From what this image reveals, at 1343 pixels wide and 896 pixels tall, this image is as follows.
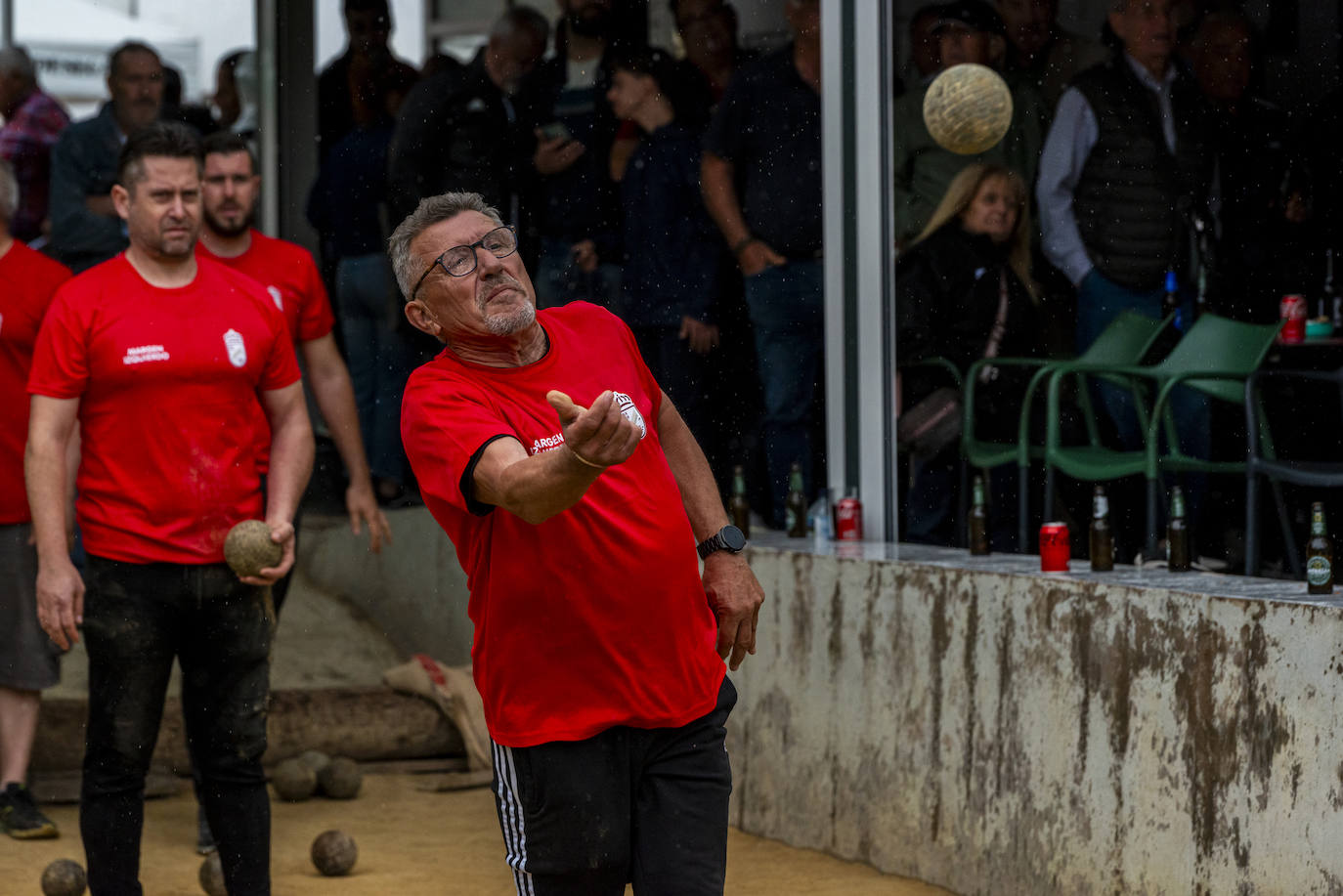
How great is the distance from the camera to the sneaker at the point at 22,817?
6715 millimetres

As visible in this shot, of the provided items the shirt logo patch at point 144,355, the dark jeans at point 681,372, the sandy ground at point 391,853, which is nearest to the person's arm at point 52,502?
the shirt logo patch at point 144,355

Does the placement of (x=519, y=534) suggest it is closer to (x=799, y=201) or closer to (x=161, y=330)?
(x=161, y=330)

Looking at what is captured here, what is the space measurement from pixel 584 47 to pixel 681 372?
1.98 metres

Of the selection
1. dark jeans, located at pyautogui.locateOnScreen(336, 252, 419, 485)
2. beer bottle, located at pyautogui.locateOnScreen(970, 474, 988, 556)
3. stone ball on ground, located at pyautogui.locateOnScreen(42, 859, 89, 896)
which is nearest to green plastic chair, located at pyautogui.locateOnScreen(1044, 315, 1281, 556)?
beer bottle, located at pyautogui.locateOnScreen(970, 474, 988, 556)

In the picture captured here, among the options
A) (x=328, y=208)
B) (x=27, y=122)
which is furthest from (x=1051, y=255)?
(x=27, y=122)

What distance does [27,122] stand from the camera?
10297 millimetres

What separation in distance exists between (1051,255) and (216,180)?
291cm

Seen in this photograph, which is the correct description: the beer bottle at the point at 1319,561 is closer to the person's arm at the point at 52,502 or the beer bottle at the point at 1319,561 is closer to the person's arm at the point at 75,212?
the person's arm at the point at 52,502

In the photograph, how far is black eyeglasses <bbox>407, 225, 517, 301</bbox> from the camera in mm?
3797

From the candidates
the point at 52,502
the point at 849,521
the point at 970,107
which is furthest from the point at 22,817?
the point at 970,107

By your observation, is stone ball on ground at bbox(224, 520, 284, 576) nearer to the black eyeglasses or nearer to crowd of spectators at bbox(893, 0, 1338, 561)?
the black eyeglasses

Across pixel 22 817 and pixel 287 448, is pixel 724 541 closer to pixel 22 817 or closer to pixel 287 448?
pixel 287 448

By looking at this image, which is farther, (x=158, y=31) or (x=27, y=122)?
(x=158, y=31)

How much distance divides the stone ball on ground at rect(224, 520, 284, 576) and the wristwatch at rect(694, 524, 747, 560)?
5.26 ft
